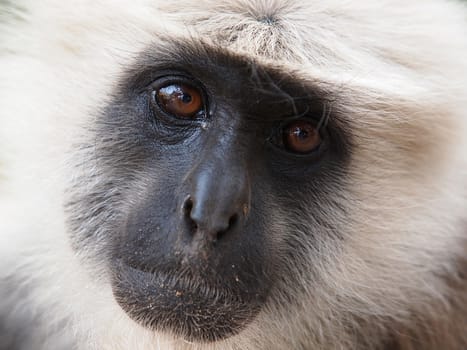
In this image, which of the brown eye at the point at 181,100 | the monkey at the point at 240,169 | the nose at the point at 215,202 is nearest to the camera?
the nose at the point at 215,202

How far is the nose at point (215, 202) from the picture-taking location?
2.83 meters

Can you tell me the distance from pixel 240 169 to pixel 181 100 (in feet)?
1.47

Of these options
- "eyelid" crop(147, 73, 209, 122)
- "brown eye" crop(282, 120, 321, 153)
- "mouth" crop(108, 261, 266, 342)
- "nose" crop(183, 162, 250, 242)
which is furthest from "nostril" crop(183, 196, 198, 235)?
Result: "brown eye" crop(282, 120, 321, 153)

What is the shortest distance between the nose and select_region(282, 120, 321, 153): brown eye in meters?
0.37

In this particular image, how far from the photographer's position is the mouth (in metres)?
2.93

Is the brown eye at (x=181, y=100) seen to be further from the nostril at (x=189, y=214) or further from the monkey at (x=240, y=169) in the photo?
the nostril at (x=189, y=214)

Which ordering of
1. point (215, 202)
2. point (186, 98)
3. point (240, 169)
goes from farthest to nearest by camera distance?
1. point (186, 98)
2. point (240, 169)
3. point (215, 202)

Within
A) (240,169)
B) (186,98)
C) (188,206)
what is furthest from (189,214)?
(186,98)

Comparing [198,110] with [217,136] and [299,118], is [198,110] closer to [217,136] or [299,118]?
[217,136]

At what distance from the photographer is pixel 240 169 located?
3.01m

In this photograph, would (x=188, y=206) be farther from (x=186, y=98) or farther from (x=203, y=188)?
(x=186, y=98)

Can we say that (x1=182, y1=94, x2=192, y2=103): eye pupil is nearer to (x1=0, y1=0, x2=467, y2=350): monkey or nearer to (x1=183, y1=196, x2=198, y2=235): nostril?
(x1=0, y1=0, x2=467, y2=350): monkey

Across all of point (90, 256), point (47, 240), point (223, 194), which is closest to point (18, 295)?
point (47, 240)

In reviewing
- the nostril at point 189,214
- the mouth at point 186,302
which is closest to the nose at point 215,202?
the nostril at point 189,214
